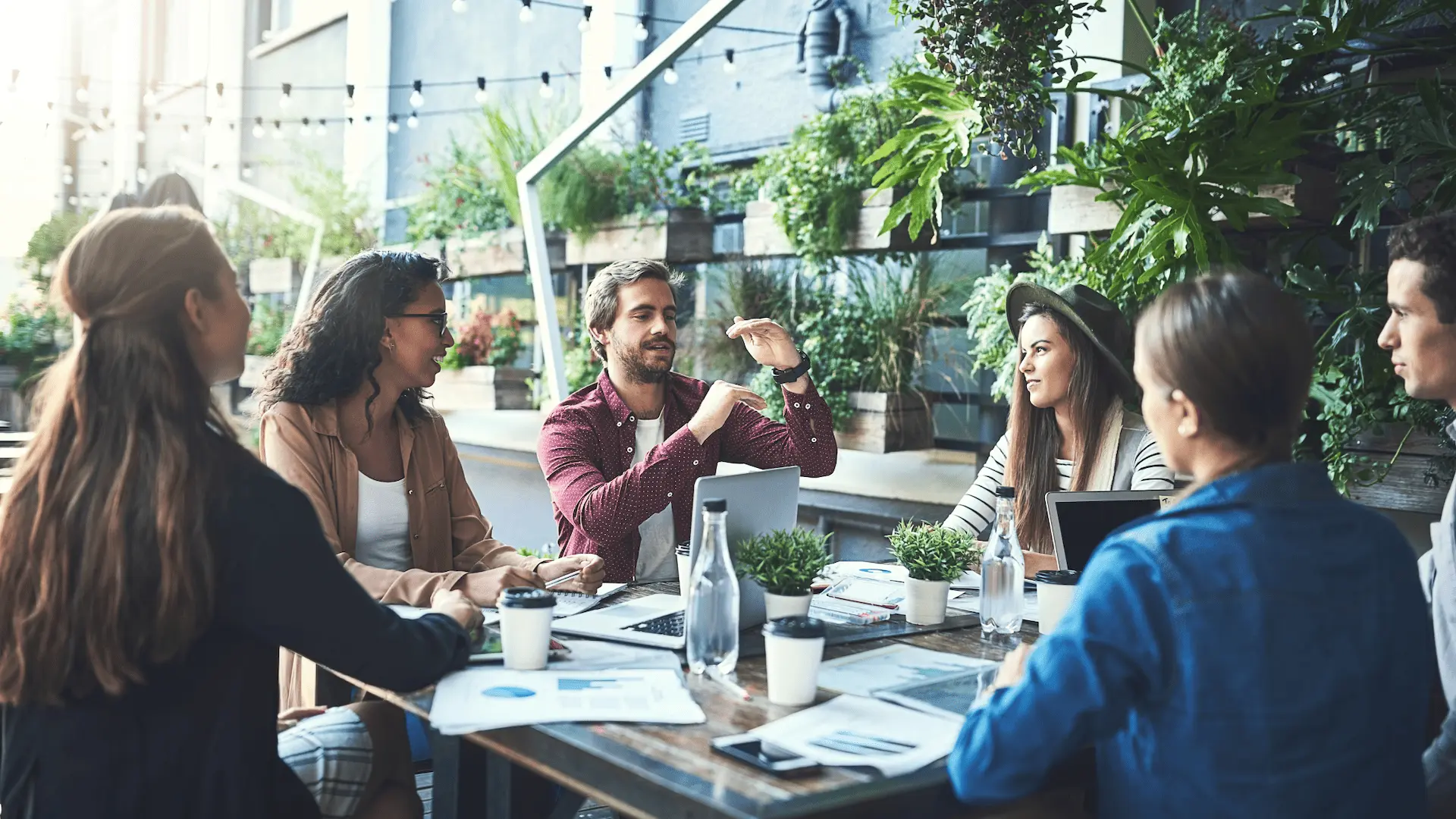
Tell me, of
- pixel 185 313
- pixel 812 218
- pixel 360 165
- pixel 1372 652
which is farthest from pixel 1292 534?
pixel 360 165

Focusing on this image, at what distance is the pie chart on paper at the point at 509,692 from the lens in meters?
1.64

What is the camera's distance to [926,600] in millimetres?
2158

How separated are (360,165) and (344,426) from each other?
7148 millimetres

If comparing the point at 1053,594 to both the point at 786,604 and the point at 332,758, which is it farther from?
the point at 332,758

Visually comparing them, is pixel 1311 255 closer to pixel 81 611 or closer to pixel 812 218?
pixel 812 218

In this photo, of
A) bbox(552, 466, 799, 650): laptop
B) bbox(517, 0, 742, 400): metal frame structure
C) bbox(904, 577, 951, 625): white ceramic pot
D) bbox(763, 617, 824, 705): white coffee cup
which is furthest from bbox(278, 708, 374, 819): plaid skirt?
bbox(517, 0, 742, 400): metal frame structure

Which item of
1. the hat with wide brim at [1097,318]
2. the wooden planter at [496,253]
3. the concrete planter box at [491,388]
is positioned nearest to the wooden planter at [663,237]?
the wooden planter at [496,253]

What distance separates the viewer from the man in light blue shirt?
6.05 feet

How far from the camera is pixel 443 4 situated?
8492 millimetres

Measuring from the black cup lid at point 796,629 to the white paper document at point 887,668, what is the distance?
0.13 m

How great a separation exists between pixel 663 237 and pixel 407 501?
2901mm

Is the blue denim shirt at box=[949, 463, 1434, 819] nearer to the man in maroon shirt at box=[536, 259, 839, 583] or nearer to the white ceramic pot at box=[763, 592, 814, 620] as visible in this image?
the white ceramic pot at box=[763, 592, 814, 620]

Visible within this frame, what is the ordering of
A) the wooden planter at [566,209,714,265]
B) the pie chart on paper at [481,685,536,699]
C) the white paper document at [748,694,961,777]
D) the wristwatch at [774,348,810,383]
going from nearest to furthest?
the white paper document at [748,694,961,777]
the pie chart on paper at [481,685,536,699]
the wristwatch at [774,348,810,383]
the wooden planter at [566,209,714,265]

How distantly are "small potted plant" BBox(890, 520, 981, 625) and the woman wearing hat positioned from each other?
86cm
